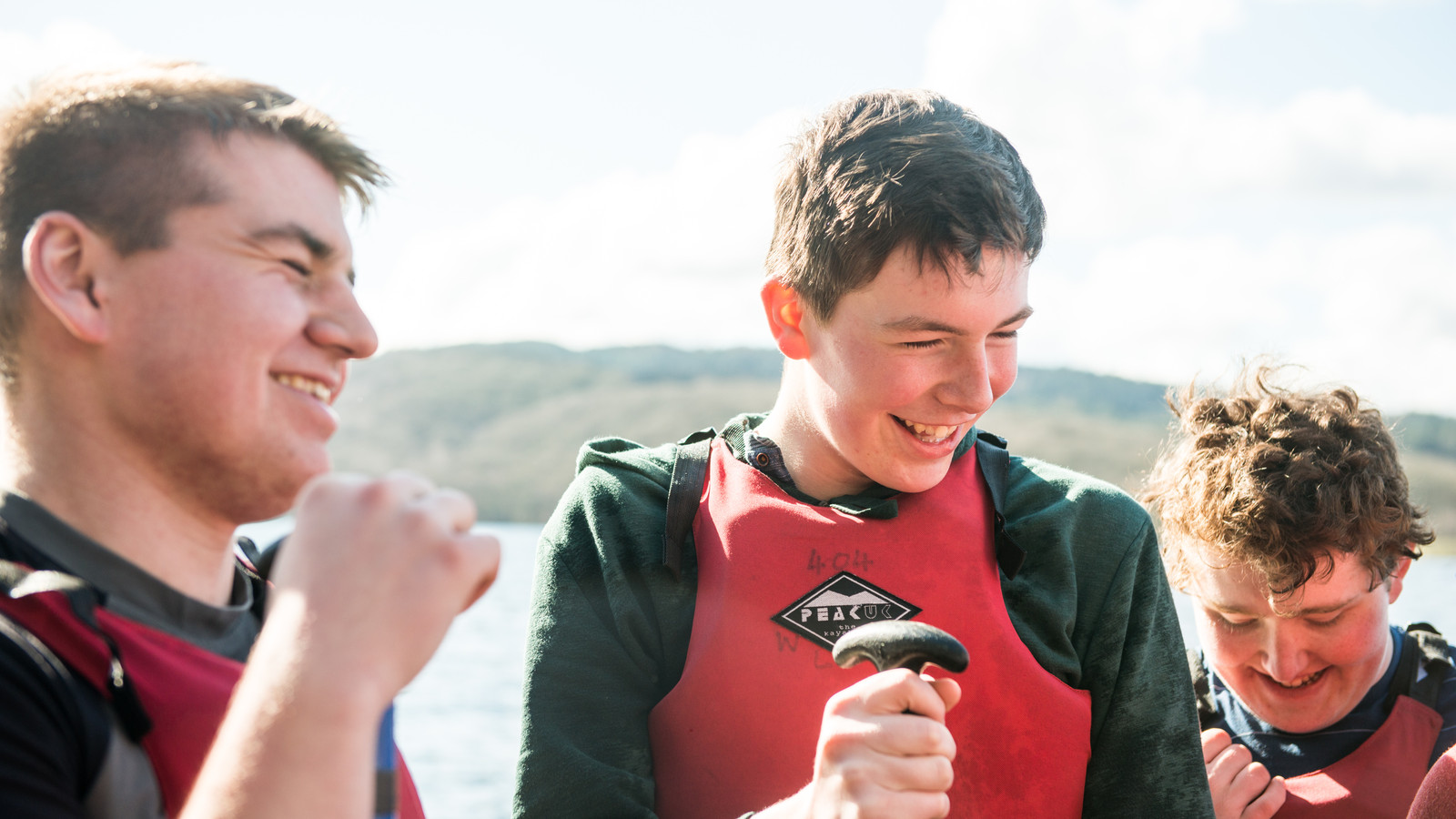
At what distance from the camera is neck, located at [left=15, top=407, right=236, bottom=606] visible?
1949mm

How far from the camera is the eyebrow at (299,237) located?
208 cm

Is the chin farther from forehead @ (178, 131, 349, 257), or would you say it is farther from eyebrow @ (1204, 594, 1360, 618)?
eyebrow @ (1204, 594, 1360, 618)

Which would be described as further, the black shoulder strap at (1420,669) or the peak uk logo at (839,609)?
the black shoulder strap at (1420,669)

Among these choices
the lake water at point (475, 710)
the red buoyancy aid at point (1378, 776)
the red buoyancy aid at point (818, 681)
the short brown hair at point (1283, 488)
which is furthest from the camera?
the lake water at point (475, 710)

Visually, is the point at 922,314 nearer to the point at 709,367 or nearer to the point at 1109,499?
the point at 1109,499

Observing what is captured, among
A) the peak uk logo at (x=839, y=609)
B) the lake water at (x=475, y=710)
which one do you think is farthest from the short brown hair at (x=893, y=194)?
the lake water at (x=475, y=710)

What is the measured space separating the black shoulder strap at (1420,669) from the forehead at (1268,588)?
329 mm

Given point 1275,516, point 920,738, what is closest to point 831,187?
point 920,738

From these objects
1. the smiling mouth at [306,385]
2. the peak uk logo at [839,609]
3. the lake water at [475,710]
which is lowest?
the lake water at [475,710]

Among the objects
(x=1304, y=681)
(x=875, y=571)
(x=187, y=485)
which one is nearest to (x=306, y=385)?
(x=187, y=485)

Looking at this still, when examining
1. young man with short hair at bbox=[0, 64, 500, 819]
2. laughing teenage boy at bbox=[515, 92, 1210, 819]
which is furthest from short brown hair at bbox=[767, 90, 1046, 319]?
young man with short hair at bbox=[0, 64, 500, 819]

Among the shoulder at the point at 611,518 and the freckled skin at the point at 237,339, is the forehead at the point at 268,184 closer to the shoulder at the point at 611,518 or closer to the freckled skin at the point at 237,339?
the freckled skin at the point at 237,339

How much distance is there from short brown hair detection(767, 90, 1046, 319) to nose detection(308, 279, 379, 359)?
50.2 inches

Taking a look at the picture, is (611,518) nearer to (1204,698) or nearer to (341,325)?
(341,325)
